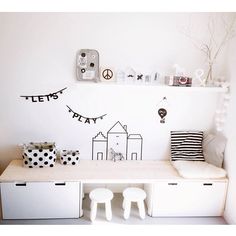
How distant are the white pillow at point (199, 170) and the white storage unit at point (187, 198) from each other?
2.3 inches

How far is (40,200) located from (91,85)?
1.22m

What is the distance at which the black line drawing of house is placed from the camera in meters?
3.20

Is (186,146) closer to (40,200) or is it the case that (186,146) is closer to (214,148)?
(214,148)

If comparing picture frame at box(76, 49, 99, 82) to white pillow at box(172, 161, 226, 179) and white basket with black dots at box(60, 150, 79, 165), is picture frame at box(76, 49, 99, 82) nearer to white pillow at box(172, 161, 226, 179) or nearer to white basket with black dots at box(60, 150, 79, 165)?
white basket with black dots at box(60, 150, 79, 165)

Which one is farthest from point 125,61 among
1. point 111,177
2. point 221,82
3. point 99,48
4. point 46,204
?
point 46,204

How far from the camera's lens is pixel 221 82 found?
2.93 meters

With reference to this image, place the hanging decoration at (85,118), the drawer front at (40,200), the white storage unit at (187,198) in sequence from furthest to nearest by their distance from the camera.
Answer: the hanging decoration at (85,118), the white storage unit at (187,198), the drawer front at (40,200)

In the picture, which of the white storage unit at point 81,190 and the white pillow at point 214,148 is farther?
the white pillow at point 214,148

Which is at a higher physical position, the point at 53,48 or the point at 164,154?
the point at 53,48

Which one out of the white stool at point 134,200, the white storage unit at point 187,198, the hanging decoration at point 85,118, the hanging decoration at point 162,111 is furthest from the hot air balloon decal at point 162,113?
the white stool at point 134,200

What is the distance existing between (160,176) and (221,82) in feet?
3.75

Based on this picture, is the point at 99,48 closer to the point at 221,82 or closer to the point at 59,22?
the point at 59,22

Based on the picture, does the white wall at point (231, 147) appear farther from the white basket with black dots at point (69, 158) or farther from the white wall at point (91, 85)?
the white basket with black dots at point (69, 158)

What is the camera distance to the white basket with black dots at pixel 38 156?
2.92 meters
